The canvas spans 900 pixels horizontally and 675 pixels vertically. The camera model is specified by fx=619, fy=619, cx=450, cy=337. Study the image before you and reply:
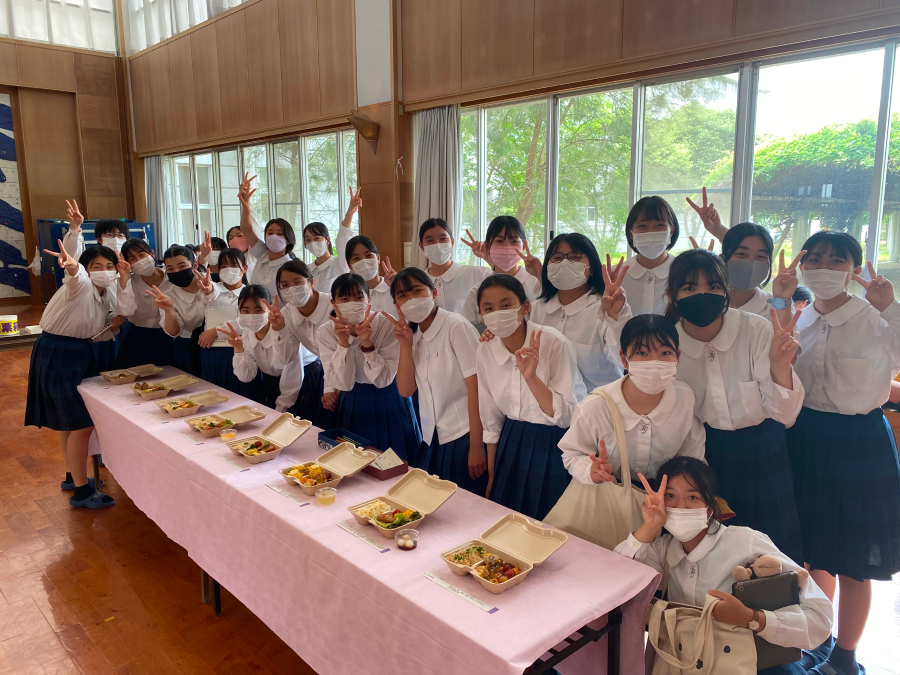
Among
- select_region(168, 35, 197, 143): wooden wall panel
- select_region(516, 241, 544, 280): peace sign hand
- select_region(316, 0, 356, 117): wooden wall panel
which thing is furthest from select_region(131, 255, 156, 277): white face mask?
select_region(168, 35, 197, 143): wooden wall panel

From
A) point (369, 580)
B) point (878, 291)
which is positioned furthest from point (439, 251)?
point (369, 580)

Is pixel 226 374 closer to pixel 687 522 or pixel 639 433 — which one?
pixel 639 433

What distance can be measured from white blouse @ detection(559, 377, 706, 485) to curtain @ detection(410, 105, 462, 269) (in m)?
4.85

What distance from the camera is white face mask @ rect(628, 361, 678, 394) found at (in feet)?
6.31

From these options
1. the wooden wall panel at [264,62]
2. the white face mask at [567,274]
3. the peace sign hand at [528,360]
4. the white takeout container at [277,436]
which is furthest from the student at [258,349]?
the wooden wall panel at [264,62]

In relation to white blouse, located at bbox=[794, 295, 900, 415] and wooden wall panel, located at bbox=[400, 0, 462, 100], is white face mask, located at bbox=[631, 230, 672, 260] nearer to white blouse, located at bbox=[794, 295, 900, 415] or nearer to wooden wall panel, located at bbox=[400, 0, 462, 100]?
white blouse, located at bbox=[794, 295, 900, 415]

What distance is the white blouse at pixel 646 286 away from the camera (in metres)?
3.03

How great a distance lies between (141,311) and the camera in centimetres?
406

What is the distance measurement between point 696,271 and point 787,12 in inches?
128

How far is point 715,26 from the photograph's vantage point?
455 cm

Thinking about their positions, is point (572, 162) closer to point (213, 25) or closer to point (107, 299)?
point (107, 299)

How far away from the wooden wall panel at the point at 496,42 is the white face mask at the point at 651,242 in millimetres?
3448

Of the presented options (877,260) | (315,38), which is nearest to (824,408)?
(877,260)

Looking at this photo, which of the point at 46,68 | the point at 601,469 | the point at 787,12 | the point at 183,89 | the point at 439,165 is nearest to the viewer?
the point at 601,469
